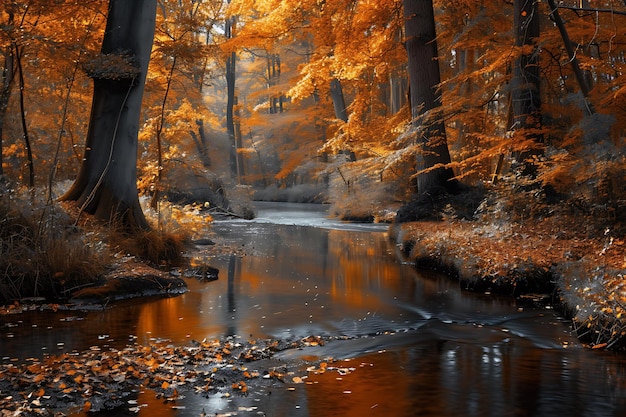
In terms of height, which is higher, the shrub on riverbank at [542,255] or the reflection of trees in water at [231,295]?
the shrub on riverbank at [542,255]

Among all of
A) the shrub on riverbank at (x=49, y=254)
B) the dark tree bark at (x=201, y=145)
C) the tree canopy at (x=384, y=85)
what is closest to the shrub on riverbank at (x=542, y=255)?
the tree canopy at (x=384, y=85)

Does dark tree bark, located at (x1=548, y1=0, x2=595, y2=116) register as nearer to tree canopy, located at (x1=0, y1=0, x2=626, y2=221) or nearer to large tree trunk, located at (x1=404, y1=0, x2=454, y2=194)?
tree canopy, located at (x1=0, y1=0, x2=626, y2=221)

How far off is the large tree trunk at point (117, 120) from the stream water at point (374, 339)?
2234 millimetres

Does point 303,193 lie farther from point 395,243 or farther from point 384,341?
point 384,341

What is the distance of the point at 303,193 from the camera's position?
3603cm

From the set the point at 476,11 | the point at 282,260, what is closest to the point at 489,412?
the point at 282,260

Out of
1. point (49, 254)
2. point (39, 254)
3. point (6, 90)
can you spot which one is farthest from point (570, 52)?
point (6, 90)

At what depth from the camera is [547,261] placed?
888 centimetres

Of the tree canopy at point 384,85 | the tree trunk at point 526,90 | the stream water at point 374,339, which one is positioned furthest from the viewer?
the tree trunk at point 526,90

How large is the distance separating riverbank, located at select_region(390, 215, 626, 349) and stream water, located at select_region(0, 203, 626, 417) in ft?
0.95

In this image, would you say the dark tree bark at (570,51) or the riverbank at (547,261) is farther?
the dark tree bark at (570,51)

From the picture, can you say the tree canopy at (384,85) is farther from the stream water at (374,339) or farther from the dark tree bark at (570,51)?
the stream water at (374,339)

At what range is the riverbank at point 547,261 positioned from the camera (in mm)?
6292

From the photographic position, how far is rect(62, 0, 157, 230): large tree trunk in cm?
1101
